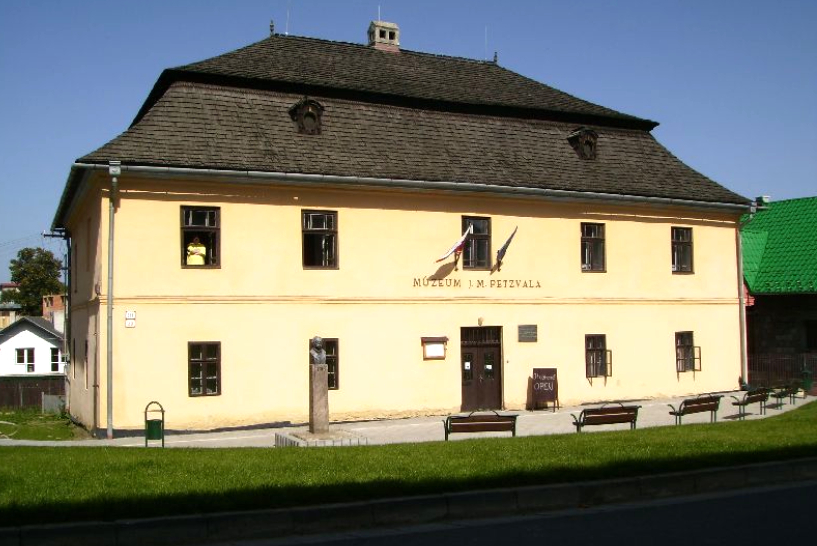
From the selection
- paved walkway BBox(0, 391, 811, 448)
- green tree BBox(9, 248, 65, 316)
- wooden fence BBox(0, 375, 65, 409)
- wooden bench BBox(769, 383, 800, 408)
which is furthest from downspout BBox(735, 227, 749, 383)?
green tree BBox(9, 248, 65, 316)

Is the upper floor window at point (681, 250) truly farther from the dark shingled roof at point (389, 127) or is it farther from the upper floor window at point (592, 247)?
the upper floor window at point (592, 247)

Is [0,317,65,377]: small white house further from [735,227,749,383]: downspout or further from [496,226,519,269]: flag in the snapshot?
[735,227,749,383]: downspout

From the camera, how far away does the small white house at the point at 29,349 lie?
54.5 meters

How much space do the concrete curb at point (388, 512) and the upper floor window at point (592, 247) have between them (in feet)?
44.0

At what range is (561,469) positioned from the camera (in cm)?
1181

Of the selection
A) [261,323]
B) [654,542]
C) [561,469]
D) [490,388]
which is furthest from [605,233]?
[654,542]

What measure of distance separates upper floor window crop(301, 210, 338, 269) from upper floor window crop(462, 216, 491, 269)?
3515 mm

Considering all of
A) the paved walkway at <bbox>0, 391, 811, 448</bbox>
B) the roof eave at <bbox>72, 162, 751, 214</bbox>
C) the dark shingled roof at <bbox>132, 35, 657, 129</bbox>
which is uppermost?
the dark shingled roof at <bbox>132, 35, 657, 129</bbox>

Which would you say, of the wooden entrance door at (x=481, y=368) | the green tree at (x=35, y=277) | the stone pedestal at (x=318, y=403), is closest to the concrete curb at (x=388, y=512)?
the stone pedestal at (x=318, y=403)

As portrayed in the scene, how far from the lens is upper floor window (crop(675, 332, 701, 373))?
2681 centimetres

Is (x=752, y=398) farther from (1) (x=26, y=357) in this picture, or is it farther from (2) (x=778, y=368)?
(1) (x=26, y=357)

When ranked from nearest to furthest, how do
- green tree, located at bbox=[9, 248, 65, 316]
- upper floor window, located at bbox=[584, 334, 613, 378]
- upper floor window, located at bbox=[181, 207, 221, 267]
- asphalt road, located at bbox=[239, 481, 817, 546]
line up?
asphalt road, located at bbox=[239, 481, 817, 546] < upper floor window, located at bbox=[181, 207, 221, 267] < upper floor window, located at bbox=[584, 334, 613, 378] < green tree, located at bbox=[9, 248, 65, 316]

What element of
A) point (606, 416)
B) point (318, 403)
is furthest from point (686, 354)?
point (318, 403)

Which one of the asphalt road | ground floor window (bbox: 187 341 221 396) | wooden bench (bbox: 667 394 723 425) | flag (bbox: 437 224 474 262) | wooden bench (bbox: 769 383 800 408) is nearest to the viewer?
the asphalt road
